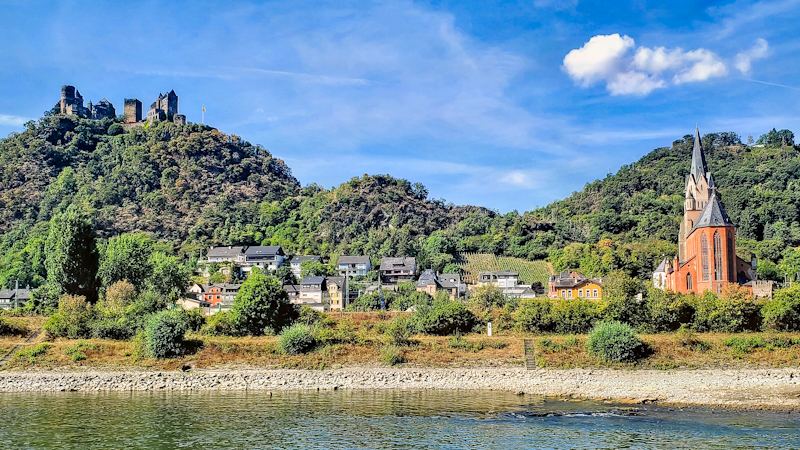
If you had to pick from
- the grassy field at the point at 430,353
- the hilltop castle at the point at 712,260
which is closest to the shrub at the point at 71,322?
the grassy field at the point at 430,353

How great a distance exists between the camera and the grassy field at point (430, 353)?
1622 inches

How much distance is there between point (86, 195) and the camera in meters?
141

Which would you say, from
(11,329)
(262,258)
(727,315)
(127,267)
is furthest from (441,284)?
(11,329)

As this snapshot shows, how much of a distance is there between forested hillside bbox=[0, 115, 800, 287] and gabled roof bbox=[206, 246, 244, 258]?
370 cm

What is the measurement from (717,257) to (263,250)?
71597mm

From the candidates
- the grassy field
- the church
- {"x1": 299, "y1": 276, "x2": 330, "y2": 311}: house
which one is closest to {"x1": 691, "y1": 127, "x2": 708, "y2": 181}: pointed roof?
the church

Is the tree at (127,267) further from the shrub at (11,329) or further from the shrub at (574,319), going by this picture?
the shrub at (574,319)

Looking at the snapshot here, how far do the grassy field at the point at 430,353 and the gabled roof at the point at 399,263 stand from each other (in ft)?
173

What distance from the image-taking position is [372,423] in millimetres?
28391

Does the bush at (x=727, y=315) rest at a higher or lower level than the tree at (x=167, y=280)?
lower

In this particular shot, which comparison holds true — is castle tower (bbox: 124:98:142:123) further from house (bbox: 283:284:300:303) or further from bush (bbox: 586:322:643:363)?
bush (bbox: 586:322:643:363)

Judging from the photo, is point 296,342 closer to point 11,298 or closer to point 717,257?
point 717,257

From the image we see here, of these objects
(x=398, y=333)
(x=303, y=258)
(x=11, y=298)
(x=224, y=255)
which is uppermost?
(x=224, y=255)

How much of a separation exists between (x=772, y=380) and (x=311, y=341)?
28539mm
